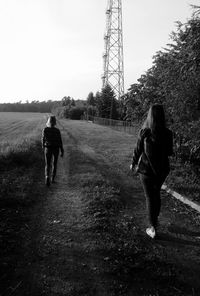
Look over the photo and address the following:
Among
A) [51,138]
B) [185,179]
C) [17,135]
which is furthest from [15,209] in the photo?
A: [17,135]

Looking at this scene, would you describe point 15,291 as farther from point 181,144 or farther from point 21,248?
point 181,144

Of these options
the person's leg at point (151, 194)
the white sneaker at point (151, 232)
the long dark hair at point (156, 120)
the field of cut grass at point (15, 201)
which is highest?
the long dark hair at point (156, 120)

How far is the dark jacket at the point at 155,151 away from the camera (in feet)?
18.1

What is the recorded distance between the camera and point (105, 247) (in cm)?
523

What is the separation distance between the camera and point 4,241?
544 cm

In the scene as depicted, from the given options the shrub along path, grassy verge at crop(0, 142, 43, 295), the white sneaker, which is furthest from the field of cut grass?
the white sneaker

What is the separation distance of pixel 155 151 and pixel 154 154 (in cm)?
5

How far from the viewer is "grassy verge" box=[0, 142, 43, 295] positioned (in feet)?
14.8

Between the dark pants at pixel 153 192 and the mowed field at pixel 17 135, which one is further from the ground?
the dark pants at pixel 153 192

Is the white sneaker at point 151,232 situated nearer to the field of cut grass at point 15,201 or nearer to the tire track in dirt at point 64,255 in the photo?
the tire track in dirt at point 64,255

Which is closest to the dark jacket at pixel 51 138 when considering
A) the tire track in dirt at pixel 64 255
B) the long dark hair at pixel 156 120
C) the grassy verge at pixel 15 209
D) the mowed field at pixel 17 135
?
the grassy verge at pixel 15 209

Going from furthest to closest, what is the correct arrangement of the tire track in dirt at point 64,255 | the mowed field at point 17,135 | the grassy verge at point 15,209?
the mowed field at point 17,135, the grassy verge at point 15,209, the tire track in dirt at point 64,255

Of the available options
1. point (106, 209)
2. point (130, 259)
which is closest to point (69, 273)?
point (130, 259)

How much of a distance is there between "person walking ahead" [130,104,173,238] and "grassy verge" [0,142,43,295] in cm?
217
